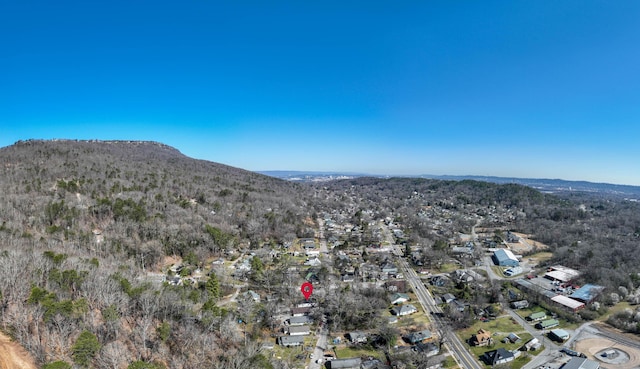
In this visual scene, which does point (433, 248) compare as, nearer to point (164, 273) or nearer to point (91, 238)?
point (164, 273)

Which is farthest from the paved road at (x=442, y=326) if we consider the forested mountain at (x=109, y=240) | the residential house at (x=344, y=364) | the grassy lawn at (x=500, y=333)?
the forested mountain at (x=109, y=240)

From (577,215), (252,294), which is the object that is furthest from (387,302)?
(577,215)

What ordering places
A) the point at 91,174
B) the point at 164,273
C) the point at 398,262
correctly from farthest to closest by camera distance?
the point at 91,174, the point at 398,262, the point at 164,273

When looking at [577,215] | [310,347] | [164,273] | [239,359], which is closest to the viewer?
[239,359]

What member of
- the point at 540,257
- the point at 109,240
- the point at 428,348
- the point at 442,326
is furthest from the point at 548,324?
the point at 109,240

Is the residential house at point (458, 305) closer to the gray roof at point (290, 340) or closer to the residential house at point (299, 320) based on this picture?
the residential house at point (299, 320)

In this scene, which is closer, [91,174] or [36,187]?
[36,187]

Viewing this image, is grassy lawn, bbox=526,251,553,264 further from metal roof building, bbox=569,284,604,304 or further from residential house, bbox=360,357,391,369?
residential house, bbox=360,357,391,369

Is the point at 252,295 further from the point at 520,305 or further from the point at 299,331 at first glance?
the point at 520,305

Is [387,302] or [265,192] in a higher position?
[265,192]
